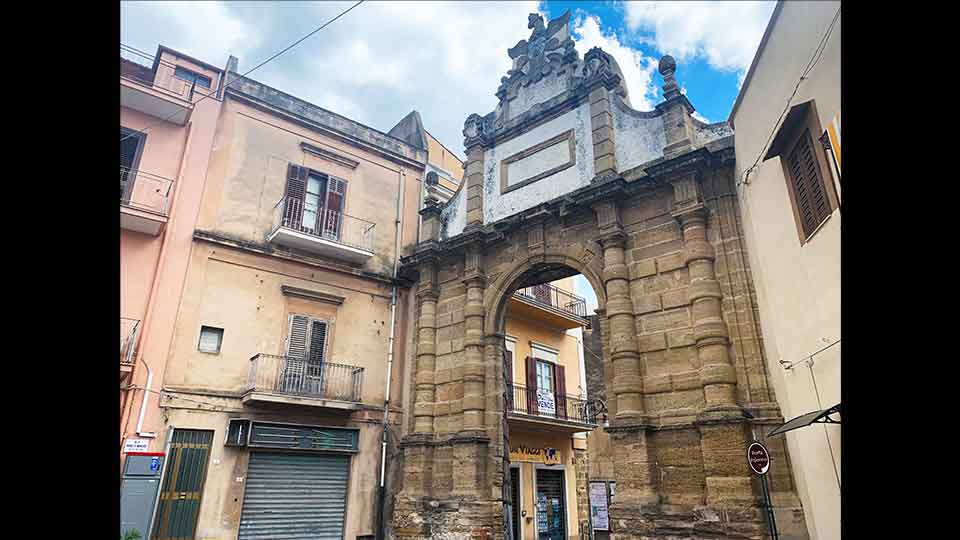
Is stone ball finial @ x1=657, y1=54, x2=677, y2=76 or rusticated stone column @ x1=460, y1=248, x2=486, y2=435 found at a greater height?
stone ball finial @ x1=657, y1=54, x2=677, y2=76

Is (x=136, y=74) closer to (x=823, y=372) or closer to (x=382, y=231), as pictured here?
(x=382, y=231)

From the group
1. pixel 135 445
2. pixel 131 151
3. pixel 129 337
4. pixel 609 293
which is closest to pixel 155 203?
pixel 131 151

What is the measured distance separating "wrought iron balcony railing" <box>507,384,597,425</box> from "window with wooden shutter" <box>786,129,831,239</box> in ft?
35.2

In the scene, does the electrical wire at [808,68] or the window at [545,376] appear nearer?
the electrical wire at [808,68]

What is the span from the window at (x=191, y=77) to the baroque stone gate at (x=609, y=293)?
5.87 metres

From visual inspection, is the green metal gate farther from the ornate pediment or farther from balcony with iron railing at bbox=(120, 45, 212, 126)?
the ornate pediment

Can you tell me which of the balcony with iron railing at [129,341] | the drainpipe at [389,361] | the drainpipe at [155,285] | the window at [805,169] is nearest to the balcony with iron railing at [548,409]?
the drainpipe at [389,361]

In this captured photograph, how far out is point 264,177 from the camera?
1284 centimetres

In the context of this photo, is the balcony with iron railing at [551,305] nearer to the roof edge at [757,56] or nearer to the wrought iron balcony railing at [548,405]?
the wrought iron balcony railing at [548,405]

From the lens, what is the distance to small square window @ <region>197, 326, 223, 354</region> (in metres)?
11.1

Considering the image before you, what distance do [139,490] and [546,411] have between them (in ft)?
36.6

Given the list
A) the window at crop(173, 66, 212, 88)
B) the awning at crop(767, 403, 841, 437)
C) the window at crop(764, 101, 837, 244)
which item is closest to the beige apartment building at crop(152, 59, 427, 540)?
the window at crop(173, 66, 212, 88)

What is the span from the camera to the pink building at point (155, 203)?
394 inches
